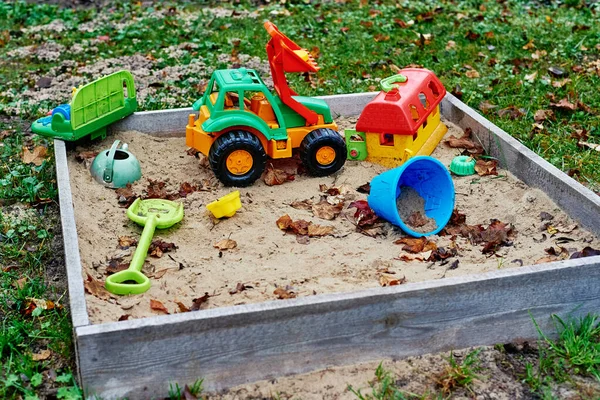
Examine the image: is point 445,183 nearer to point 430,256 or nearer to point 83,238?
point 430,256

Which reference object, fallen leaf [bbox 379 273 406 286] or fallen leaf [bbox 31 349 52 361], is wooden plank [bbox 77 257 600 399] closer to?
fallen leaf [bbox 379 273 406 286]

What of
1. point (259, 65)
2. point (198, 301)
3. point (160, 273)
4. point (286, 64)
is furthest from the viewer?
point (259, 65)

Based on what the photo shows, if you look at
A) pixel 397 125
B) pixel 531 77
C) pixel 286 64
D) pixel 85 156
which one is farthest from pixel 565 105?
pixel 85 156

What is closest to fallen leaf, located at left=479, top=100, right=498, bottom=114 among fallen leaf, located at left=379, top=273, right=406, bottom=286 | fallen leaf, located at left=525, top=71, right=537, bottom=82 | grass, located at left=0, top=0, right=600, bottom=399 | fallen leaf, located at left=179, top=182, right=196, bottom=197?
grass, located at left=0, top=0, right=600, bottom=399

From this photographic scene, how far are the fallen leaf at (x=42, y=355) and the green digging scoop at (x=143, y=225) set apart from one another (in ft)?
1.02

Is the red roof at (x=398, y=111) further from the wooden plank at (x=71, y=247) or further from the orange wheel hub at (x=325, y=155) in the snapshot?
the wooden plank at (x=71, y=247)

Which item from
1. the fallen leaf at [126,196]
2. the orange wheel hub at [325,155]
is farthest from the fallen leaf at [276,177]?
the fallen leaf at [126,196]

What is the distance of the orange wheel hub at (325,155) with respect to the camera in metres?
4.04

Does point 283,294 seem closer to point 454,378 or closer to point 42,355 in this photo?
point 454,378

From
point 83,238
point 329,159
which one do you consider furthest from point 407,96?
point 83,238

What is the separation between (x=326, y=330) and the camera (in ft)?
8.57

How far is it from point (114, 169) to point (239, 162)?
0.63 m

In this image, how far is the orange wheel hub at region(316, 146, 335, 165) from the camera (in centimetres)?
404

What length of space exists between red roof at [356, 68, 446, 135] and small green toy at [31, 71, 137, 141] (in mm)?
1367
